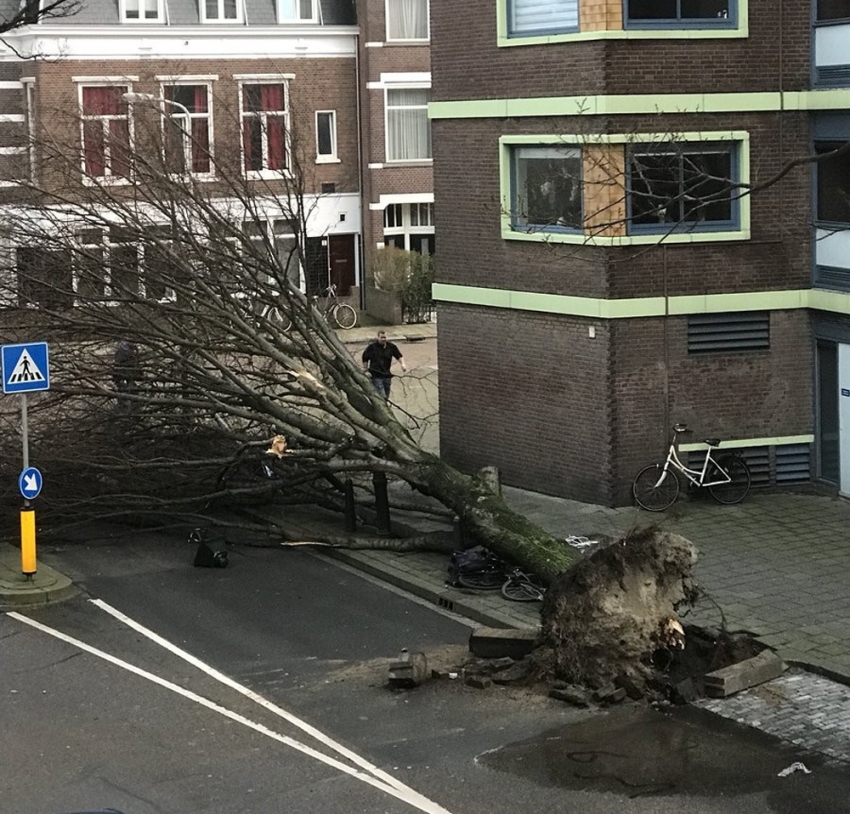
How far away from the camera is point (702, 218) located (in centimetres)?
2033

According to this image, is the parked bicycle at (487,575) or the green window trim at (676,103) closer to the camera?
the parked bicycle at (487,575)

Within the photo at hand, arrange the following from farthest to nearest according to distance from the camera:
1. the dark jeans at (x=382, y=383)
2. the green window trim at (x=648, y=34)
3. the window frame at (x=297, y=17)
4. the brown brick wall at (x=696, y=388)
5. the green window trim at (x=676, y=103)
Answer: the window frame at (x=297, y=17) < the dark jeans at (x=382, y=383) < the brown brick wall at (x=696, y=388) < the green window trim at (x=676, y=103) < the green window trim at (x=648, y=34)

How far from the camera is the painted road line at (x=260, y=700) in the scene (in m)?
11.3

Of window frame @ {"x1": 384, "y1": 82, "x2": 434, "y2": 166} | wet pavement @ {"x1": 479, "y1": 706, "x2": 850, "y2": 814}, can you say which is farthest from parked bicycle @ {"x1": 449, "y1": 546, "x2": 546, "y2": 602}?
window frame @ {"x1": 384, "y1": 82, "x2": 434, "y2": 166}

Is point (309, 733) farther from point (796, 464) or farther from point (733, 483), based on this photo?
point (796, 464)

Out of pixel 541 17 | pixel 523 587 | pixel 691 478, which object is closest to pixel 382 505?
pixel 523 587

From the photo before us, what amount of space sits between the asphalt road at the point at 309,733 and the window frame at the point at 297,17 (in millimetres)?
26967

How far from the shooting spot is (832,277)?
67.4ft

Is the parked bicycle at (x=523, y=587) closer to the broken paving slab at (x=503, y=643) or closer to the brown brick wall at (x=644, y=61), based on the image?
the broken paving slab at (x=503, y=643)

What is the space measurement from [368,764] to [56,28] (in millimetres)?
29834

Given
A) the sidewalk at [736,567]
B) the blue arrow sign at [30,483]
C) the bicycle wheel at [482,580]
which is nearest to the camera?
the sidewalk at [736,567]

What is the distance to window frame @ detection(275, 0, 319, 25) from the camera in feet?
132

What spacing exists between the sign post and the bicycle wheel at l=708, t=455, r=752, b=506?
879 centimetres

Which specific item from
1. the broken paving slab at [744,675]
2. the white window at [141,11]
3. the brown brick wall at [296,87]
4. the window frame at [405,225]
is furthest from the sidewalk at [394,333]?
the broken paving slab at [744,675]
